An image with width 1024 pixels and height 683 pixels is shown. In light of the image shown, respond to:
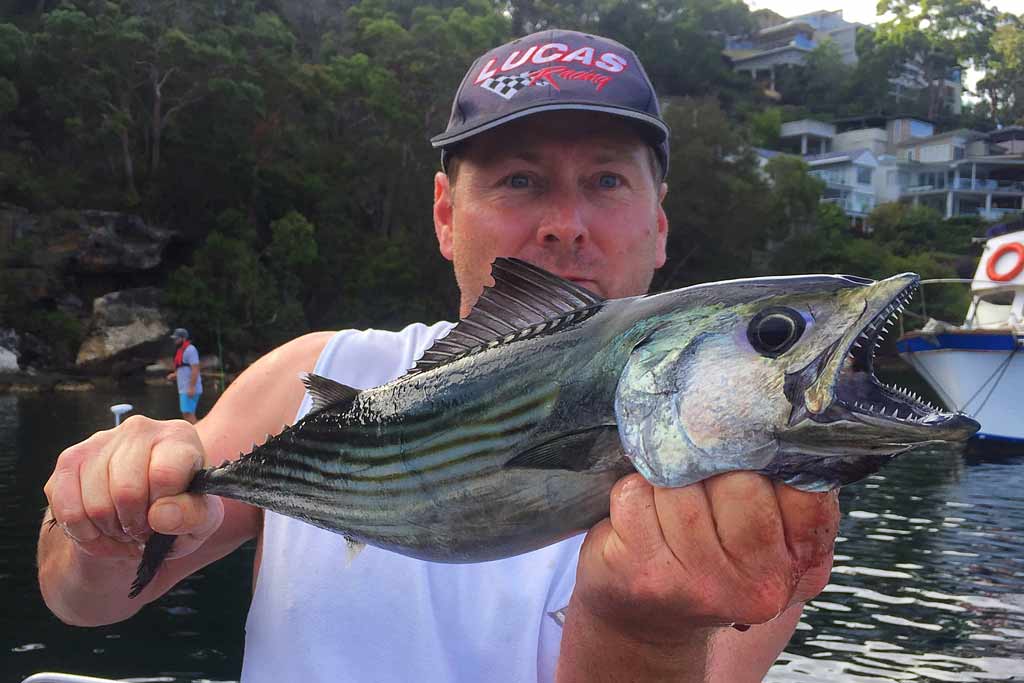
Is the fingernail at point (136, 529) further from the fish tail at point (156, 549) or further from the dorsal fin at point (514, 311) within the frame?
the dorsal fin at point (514, 311)

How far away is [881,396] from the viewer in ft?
5.73

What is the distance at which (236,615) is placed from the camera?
30.8 ft

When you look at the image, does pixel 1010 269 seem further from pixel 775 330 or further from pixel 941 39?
pixel 941 39

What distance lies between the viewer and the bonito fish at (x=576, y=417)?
1.74 meters

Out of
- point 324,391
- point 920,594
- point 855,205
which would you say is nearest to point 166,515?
point 324,391

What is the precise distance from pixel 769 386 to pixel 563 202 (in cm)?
161

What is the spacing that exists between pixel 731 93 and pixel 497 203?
336 feet

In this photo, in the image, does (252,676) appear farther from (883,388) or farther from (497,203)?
(883,388)

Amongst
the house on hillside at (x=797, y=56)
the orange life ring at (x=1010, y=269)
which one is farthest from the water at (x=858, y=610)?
the house on hillside at (x=797, y=56)

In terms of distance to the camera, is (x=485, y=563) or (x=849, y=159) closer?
(x=485, y=563)

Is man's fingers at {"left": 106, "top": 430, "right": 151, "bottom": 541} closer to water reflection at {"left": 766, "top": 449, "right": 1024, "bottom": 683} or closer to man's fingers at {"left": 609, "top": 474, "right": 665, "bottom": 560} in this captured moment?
man's fingers at {"left": 609, "top": 474, "right": 665, "bottom": 560}

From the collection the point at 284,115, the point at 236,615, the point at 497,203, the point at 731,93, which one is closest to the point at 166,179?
the point at 284,115

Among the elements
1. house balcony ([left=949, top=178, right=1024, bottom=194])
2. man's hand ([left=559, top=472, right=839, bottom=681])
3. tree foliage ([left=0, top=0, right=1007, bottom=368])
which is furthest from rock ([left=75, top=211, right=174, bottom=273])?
Result: house balcony ([left=949, top=178, right=1024, bottom=194])

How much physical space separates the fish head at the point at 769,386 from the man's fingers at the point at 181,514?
1317mm
